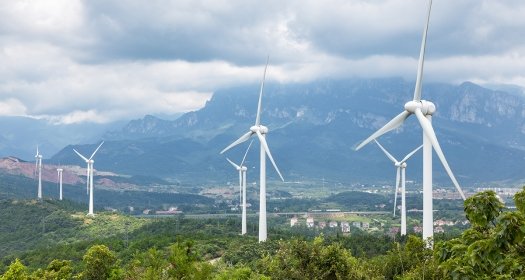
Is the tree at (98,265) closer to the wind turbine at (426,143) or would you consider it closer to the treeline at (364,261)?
the treeline at (364,261)

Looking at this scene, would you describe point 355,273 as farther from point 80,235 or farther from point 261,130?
point 80,235

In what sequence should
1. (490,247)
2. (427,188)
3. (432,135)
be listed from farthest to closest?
1. (427,188)
2. (432,135)
3. (490,247)

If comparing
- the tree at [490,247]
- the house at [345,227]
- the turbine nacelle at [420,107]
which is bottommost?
the house at [345,227]

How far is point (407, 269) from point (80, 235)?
98.9 meters

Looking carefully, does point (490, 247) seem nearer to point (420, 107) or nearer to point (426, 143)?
point (426, 143)

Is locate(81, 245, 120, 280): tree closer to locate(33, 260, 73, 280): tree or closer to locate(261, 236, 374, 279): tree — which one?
locate(33, 260, 73, 280): tree

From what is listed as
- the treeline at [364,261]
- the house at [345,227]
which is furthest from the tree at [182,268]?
the house at [345,227]

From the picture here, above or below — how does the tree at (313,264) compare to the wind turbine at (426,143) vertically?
below

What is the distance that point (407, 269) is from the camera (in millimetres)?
37406

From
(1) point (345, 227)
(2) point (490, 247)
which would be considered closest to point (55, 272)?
(2) point (490, 247)

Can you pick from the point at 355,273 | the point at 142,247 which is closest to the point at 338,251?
the point at 355,273

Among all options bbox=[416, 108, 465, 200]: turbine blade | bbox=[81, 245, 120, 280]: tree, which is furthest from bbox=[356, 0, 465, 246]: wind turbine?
bbox=[81, 245, 120, 280]: tree

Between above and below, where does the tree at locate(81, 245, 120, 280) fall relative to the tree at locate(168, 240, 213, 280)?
below

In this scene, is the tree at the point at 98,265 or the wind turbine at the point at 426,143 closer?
the tree at the point at 98,265
